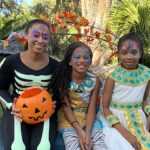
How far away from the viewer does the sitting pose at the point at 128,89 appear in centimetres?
295

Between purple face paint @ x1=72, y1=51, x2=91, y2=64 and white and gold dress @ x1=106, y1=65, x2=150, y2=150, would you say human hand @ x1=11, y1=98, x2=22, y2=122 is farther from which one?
white and gold dress @ x1=106, y1=65, x2=150, y2=150

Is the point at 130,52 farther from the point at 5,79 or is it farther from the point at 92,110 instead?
the point at 5,79

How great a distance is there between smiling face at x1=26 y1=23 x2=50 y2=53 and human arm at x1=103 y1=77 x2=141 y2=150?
711mm

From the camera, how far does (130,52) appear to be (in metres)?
2.95

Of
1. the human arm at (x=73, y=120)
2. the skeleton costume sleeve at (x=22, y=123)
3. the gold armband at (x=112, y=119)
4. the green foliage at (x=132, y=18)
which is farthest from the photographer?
the green foliage at (x=132, y=18)

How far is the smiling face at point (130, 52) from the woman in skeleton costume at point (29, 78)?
67 cm

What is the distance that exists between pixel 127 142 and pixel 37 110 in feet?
2.69

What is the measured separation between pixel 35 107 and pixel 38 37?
2.22 feet

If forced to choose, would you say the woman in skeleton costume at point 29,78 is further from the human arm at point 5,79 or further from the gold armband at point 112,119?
the gold armband at point 112,119

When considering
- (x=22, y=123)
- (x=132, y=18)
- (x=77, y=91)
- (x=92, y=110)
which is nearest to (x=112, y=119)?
(x=92, y=110)

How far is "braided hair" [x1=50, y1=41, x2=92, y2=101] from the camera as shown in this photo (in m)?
3.00

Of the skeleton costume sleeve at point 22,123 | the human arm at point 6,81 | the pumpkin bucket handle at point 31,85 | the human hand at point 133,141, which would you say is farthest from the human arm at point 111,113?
the human arm at point 6,81

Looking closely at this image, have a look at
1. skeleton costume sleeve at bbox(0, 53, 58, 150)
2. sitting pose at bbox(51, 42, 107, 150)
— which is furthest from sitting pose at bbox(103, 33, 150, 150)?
skeleton costume sleeve at bbox(0, 53, 58, 150)

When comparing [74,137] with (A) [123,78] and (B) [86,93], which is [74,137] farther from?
(A) [123,78]
